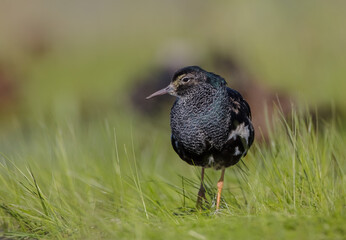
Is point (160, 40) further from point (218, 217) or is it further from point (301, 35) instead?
point (218, 217)

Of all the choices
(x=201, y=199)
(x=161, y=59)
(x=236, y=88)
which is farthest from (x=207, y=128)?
Result: (x=161, y=59)

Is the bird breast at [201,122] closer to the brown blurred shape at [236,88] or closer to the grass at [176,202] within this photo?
the grass at [176,202]

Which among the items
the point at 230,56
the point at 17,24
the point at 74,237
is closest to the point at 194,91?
the point at 74,237

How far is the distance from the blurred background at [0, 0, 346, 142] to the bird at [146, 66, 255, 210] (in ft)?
5.23

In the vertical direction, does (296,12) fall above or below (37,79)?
above

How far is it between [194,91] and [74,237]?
144cm

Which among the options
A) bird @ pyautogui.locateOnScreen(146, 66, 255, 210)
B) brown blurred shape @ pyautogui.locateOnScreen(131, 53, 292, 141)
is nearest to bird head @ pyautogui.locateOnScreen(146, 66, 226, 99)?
bird @ pyautogui.locateOnScreen(146, 66, 255, 210)

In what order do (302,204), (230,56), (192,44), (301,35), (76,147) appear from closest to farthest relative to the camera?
Result: (302,204) → (76,147) → (230,56) → (301,35) → (192,44)

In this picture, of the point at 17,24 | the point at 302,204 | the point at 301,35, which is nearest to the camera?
the point at 302,204

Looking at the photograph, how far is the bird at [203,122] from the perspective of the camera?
Answer: 4.01 meters

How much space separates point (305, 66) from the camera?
874 centimetres

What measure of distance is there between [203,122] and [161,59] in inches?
243

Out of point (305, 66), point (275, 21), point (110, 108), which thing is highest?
point (275, 21)

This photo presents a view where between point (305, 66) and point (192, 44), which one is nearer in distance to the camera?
point (305, 66)
